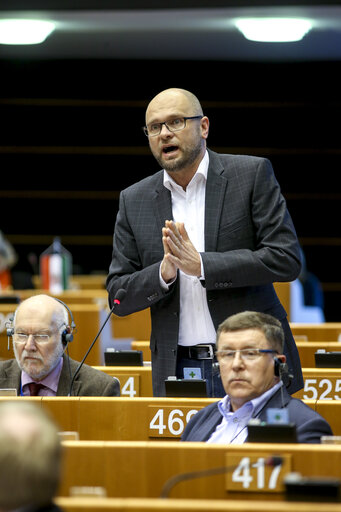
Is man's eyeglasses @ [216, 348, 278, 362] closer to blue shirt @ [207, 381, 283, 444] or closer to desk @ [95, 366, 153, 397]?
blue shirt @ [207, 381, 283, 444]

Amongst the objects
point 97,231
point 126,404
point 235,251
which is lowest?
point 126,404

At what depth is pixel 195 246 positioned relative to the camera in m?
3.43

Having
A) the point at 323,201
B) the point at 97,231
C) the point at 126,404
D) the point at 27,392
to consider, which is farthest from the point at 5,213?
the point at 126,404

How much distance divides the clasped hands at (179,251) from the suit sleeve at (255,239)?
0.14 feet

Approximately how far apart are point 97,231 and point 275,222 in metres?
8.21

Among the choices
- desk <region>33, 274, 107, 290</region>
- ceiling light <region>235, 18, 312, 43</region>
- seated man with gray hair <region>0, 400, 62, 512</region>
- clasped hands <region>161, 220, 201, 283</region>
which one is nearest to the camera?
seated man with gray hair <region>0, 400, 62, 512</region>

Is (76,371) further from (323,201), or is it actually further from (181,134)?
(323,201)

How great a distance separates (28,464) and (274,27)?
632 centimetres

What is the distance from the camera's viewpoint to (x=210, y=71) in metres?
10.8

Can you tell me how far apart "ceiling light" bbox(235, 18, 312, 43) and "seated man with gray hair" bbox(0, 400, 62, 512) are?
595 centimetres

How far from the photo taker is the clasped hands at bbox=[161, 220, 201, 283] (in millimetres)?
3141

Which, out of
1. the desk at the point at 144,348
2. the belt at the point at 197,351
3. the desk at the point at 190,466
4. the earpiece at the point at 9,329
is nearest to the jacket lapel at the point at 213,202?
the belt at the point at 197,351

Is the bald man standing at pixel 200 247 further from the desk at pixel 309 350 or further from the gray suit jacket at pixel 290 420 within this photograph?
the desk at pixel 309 350

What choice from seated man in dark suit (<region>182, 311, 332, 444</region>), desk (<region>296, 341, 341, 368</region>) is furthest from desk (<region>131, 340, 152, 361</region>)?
seated man in dark suit (<region>182, 311, 332, 444</region>)
